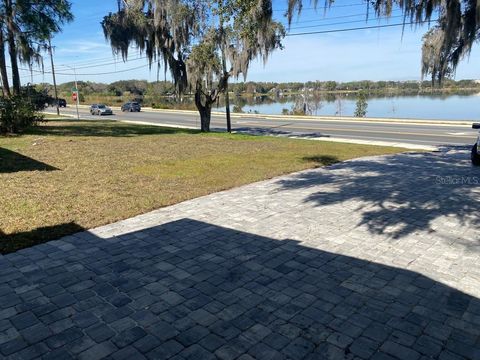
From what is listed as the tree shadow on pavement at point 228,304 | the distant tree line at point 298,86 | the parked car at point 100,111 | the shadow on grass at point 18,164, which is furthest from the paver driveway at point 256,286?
the distant tree line at point 298,86

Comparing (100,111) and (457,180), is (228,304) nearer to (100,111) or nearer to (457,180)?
(457,180)

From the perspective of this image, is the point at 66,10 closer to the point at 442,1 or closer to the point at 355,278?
the point at 442,1

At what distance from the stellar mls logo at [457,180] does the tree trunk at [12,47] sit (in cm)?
1995

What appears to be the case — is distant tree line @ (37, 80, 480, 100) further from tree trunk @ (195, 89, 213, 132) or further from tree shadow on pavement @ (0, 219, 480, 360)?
tree shadow on pavement @ (0, 219, 480, 360)

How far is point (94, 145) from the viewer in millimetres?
15742

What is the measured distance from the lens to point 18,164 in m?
11.1

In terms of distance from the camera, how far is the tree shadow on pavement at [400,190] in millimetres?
6426

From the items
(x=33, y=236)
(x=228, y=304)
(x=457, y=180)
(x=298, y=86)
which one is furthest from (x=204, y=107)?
(x=298, y=86)

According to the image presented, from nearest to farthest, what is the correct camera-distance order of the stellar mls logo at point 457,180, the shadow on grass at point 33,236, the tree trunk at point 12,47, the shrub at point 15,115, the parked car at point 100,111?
1. the shadow on grass at point 33,236
2. the stellar mls logo at point 457,180
3. the tree trunk at point 12,47
4. the shrub at point 15,115
5. the parked car at point 100,111

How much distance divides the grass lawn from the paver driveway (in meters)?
0.84

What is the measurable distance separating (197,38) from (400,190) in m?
15.5

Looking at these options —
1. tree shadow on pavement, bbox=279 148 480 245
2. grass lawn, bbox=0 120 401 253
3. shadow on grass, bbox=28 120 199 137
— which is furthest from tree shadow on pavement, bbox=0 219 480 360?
shadow on grass, bbox=28 120 199 137

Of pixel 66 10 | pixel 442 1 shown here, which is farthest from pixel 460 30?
pixel 66 10

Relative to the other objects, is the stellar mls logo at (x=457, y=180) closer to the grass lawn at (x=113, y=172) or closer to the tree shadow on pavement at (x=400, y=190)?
the tree shadow on pavement at (x=400, y=190)
